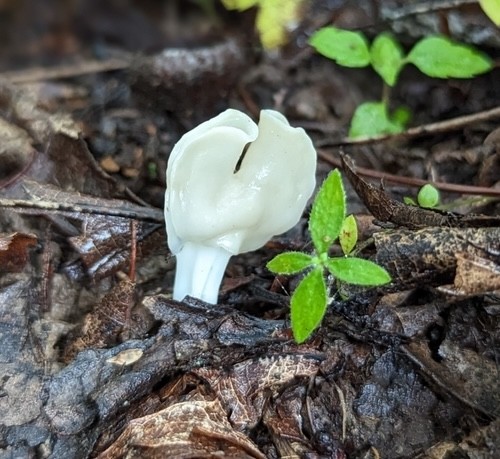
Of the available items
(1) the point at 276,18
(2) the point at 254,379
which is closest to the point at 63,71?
(1) the point at 276,18

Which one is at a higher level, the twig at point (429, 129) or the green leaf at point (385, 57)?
the green leaf at point (385, 57)

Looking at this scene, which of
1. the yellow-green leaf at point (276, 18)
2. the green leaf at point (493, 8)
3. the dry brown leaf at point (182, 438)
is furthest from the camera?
the yellow-green leaf at point (276, 18)

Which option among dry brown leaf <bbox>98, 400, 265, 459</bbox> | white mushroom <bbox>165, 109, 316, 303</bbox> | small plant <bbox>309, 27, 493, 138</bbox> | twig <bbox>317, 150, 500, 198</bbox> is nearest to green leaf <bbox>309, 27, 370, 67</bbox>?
small plant <bbox>309, 27, 493, 138</bbox>

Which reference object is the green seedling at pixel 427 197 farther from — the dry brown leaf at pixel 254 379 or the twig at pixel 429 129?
the dry brown leaf at pixel 254 379

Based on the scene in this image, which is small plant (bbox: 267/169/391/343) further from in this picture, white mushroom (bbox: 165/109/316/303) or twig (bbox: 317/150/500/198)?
twig (bbox: 317/150/500/198)

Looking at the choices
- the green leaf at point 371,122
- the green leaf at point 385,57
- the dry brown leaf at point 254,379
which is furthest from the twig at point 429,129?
the dry brown leaf at point 254,379

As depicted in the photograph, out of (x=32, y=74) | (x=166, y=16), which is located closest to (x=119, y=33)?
(x=166, y=16)
